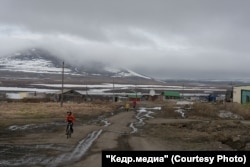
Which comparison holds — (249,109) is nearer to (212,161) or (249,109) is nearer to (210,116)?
(210,116)

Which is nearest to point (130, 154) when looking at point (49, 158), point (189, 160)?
point (189, 160)

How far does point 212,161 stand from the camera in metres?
10.6

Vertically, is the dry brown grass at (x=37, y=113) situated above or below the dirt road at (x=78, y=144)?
below

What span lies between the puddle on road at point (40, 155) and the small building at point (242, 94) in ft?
184

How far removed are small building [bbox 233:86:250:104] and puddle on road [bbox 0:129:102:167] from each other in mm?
56080

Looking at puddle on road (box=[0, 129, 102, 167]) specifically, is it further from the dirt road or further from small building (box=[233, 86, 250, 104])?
small building (box=[233, 86, 250, 104])

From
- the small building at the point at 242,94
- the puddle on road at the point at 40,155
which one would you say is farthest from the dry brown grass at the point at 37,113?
the small building at the point at 242,94

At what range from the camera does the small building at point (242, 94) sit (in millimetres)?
75562

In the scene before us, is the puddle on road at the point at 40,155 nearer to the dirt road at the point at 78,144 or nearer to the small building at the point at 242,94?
the dirt road at the point at 78,144

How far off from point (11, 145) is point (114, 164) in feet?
48.6

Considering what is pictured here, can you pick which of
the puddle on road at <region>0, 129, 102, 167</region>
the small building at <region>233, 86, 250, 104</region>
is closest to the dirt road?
the puddle on road at <region>0, 129, 102, 167</region>

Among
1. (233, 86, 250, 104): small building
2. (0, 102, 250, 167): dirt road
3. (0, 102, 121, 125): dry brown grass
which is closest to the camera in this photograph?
(0, 102, 250, 167): dirt road

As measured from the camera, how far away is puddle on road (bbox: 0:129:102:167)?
18.0 metres

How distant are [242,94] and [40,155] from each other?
208 feet
